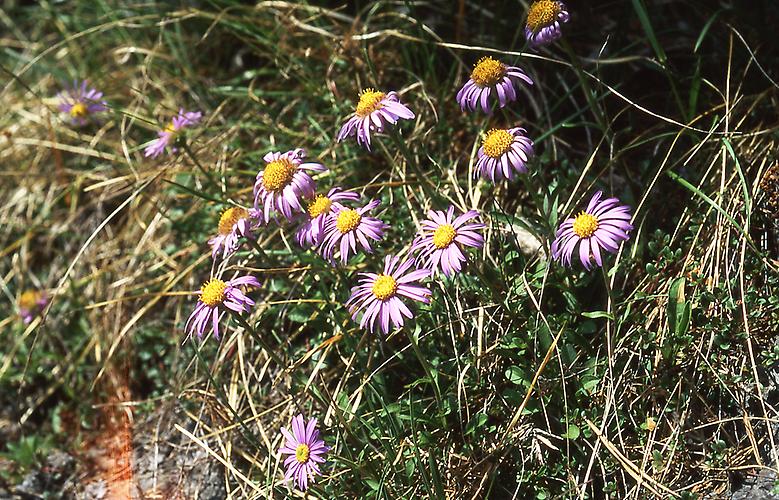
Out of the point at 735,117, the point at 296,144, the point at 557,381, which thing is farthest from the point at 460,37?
the point at 557,381

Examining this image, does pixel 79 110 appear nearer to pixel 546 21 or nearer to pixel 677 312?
pixel 546 21

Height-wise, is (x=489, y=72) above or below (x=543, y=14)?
below

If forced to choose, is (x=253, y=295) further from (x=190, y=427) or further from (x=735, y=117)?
(x=735, y=117)

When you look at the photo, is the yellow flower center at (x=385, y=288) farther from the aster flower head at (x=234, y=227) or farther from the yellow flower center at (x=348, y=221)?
the aster flower head at (x=234, y=227)

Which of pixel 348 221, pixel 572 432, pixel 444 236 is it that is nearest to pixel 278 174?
pixel 348 221

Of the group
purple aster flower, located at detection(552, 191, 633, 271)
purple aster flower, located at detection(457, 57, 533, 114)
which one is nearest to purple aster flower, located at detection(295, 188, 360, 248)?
purple aster flower, located at detection(457, 57, 533, 114)

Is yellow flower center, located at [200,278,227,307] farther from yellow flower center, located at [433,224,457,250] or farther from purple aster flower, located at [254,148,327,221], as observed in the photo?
yellow flower center, located at [433,224,457,250]
